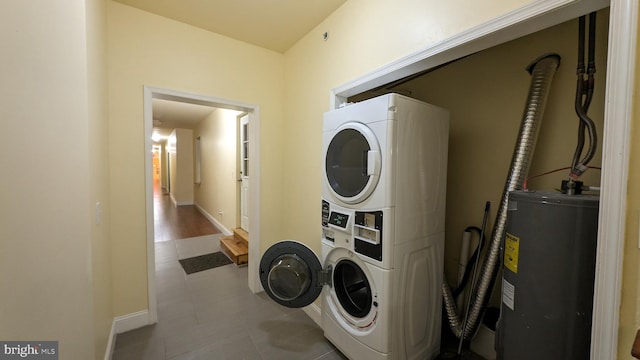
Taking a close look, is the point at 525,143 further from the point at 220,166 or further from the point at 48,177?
the point at 220,166

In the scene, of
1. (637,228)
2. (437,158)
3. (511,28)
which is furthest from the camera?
(437,158)

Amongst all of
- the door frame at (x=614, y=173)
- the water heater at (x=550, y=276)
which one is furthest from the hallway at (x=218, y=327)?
the door frame at (x=614, y=173)

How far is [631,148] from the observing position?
72cm

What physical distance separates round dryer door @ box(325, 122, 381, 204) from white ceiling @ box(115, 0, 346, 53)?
3.76 ft

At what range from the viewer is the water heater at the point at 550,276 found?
91 cm

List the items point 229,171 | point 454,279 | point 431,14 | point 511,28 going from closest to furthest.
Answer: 1. point 511,28
2. point 431,14
3. point 454,279
4. point 229,171

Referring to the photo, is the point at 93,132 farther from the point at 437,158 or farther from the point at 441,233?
the point at 441,233

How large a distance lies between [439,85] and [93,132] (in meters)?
2.68

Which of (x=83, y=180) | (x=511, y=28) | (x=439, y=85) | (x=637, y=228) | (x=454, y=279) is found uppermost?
(x=439, y=85)

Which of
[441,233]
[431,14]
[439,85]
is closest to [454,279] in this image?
[441,233]

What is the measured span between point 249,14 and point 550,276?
260 cm

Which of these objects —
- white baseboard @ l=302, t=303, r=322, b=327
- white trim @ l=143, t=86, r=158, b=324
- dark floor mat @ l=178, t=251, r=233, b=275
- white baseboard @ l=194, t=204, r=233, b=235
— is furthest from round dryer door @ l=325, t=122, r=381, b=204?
white baseboard @ l=194, t=204, r=233, b=235

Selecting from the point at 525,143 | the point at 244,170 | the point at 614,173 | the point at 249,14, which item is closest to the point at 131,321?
the point at 244,170

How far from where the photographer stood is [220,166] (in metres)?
5.35
